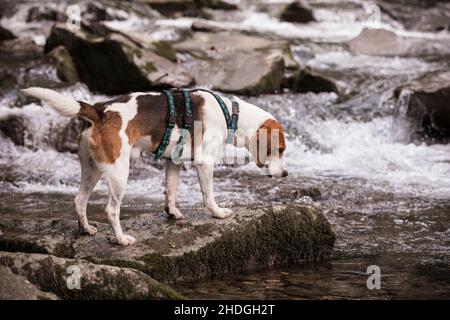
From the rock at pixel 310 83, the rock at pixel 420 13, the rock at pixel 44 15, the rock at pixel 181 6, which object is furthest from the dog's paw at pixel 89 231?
the rock at pixel 420 13

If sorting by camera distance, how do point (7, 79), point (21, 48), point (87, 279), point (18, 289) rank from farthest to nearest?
point (21, 48)
point (7, 79)
point (87, 279)
point (18, 289)

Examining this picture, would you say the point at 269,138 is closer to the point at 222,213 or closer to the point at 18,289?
the point at 222,213

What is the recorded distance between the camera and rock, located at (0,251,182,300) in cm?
492

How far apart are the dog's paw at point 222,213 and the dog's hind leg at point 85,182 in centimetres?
Result: 108

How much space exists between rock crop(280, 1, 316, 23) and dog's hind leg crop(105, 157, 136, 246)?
17434mm

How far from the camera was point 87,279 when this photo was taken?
4988mm

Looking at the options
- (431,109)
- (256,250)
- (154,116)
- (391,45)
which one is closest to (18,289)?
(154,116)

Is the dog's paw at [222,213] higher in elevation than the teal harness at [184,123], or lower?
lower

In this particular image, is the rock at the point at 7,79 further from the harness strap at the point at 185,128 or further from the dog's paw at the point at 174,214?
the harness strap at the point at 185,128

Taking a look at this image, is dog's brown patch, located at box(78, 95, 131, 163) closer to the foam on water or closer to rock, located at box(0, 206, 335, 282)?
rock, located at box(0, 206, 335, 282)

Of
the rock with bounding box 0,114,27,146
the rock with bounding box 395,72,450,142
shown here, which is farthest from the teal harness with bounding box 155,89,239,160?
the rock with bounding box 395,72,450,142

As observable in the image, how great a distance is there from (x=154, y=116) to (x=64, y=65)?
28.8 ft

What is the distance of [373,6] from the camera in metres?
23.9

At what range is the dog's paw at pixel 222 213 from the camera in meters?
6.29
